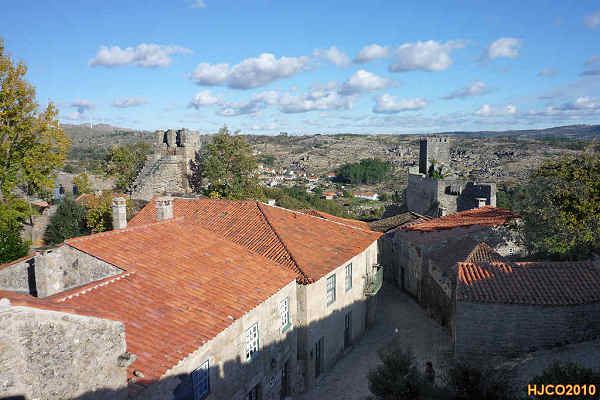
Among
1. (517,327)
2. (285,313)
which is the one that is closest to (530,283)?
(517,327)

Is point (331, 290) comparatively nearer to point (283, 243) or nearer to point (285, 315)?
point (283, 243)

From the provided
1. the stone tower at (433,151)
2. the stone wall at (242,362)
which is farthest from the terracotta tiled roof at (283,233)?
the stone tower at (433,151)

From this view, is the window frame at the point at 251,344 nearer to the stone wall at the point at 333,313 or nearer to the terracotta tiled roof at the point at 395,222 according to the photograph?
the stone wall at the point at 333,313

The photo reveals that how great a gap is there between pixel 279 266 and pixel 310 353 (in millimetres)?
3549

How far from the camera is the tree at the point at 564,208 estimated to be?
15945 millimetres

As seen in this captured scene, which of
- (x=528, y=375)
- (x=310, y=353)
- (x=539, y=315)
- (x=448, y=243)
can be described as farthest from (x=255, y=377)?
(x=448, y=243)

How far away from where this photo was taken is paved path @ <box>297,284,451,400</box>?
1472 cm

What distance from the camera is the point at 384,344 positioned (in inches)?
699

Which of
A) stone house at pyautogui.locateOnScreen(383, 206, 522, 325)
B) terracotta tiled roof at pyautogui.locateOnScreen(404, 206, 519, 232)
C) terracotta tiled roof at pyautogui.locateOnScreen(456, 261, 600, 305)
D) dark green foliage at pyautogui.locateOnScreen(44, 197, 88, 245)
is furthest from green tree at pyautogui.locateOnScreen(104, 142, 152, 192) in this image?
terracotta tiled roof at pyautogui.locateOnScreen(456, 261, 600, 305)

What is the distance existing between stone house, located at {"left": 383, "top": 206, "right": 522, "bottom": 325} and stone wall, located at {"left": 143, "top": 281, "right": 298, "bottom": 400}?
309 inches

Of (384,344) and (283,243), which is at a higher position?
(283,243)

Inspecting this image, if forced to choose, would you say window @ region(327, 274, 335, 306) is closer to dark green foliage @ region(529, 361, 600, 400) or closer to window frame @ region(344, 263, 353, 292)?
window frame @ region(344, 263, 353, 292)

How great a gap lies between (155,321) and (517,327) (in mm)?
11188

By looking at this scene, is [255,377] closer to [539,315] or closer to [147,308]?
[147,308]
